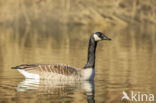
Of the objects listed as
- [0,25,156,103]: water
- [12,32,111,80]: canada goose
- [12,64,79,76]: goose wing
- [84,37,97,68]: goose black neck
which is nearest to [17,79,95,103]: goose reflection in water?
[0,25,156,103]: water

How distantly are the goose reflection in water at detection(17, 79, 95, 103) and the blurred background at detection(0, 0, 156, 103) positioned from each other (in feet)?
0.85

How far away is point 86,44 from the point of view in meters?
29.3

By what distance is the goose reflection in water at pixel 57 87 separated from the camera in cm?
1354

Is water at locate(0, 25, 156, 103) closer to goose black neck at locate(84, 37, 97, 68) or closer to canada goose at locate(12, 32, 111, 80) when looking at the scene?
canada goose at locate(12, 32, 111, 80)

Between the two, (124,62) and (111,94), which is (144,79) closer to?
(111,94)

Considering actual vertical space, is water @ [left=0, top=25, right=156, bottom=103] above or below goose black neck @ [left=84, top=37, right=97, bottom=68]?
below

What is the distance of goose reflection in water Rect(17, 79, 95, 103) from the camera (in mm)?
13545

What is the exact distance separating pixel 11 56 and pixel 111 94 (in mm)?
9275

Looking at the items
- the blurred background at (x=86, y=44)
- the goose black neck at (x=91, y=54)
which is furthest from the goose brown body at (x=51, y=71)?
the goose black neck at (x=91, y=54)

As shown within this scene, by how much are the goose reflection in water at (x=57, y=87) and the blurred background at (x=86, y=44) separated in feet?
0.85

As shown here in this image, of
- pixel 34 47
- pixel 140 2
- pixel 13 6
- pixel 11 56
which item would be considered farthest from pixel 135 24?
pixel 11 56

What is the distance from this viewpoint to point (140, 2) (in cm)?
6000

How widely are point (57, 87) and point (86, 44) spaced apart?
15.0 m

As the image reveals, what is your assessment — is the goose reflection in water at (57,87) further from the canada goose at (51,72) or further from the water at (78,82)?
the canada goose at (51,72)
